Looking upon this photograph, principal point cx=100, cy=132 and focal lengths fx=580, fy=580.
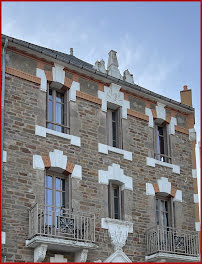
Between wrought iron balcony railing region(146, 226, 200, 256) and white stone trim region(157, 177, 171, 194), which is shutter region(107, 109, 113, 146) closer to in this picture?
white stone trim region(157, 177, 171, 194)

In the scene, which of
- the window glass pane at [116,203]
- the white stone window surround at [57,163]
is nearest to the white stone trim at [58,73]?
the white stone window surround at [57,163]

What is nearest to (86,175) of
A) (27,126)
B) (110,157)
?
(110,157)

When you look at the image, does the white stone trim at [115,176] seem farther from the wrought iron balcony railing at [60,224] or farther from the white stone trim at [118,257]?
the white stone trim at [118,257]

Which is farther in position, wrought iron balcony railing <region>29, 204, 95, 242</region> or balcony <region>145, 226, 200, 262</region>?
balcony <region>145, 226, 200, 262</region>

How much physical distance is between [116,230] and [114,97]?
165 inches

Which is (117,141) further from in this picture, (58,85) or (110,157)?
(58,85)

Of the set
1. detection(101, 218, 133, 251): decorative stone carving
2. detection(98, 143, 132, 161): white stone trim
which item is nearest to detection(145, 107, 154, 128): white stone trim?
detection(98, 143, 132, 161): white stone trim

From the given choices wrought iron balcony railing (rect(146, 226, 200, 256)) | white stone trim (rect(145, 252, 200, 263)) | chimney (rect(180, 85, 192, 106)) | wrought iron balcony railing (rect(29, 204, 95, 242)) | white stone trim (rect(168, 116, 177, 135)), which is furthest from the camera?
chimney (rect(180, 85, 192, 106))

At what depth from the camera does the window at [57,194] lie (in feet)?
50.4

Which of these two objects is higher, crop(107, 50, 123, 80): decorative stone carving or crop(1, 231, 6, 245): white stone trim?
crop(107, 50, 123, 80): decorative stone carving

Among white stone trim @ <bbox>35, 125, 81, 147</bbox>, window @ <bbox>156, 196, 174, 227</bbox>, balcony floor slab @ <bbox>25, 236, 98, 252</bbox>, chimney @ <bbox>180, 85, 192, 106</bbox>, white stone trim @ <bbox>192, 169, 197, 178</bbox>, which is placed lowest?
balcony floor slab @ <bbox>25, 236, 98, 252</bbox>

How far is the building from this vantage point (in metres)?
14.7

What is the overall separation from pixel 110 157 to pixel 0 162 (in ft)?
12.5

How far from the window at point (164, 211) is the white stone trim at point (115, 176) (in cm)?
141
